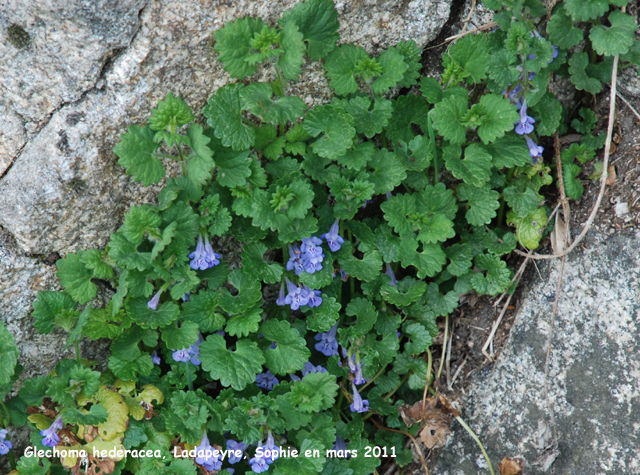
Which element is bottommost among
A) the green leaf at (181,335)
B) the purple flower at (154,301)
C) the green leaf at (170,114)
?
the green leaf at (181,335)

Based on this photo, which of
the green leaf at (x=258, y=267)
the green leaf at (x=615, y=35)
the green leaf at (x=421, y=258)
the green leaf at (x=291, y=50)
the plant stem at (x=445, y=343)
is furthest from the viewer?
the plant stem at (x=445, y=343)

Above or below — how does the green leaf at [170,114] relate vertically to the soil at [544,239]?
above

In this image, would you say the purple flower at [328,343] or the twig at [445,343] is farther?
the twig at [445,343]

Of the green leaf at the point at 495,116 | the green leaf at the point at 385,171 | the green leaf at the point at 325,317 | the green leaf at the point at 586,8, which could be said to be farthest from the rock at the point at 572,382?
the green leaf at the point at 586,8

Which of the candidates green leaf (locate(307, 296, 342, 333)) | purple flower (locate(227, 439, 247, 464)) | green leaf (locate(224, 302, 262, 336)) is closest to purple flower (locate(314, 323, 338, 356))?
green leaf (locate(307, 296, 342, 333))

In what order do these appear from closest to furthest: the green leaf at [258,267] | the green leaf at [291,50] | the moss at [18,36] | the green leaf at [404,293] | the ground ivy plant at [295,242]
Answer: the moss at [18,36] → the green leaf at [291,50] → the ground ivy plant at [295,242] → the green leaf at [258,267] → the green leaf at [404,293]

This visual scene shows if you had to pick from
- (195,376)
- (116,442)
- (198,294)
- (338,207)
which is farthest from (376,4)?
(116,442)

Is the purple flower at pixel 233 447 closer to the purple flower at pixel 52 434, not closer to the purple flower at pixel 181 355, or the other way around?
the purple flower at pixel 181 355

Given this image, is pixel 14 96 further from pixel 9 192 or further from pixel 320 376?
pixel 320 376
